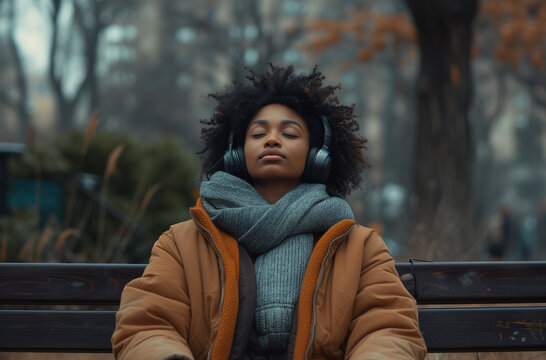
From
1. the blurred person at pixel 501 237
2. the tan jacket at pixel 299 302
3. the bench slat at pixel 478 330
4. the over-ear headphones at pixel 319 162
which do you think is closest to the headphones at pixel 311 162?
the over-ear headphones at pixel 319 162

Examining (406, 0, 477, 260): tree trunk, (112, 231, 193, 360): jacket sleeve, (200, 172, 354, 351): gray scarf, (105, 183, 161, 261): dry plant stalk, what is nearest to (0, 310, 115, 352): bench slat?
(112, 231, 193, 360): jacket sleeve

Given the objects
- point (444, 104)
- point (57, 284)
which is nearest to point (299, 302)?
point (57, 284)

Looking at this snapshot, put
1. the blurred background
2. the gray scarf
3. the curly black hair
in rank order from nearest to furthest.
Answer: the gray scarf → the curly black hair → the blurred background

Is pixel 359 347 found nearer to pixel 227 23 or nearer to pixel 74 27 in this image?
pixel 227 23

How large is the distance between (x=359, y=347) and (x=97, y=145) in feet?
23.1

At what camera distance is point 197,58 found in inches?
1308

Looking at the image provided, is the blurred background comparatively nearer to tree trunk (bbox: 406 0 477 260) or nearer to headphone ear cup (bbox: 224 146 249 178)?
tree trunk (bbox: 406 0 477 260)

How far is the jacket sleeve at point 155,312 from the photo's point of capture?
2248mm

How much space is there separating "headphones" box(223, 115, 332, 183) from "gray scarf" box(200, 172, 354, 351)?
0.11 m

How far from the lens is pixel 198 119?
27.1 ft

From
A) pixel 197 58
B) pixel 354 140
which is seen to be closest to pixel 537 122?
pixel 197 58

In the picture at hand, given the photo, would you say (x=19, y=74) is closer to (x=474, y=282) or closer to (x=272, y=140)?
(x=272, y=140)

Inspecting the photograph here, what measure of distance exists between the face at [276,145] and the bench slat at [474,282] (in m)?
0.68

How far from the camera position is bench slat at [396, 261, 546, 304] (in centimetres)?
294
